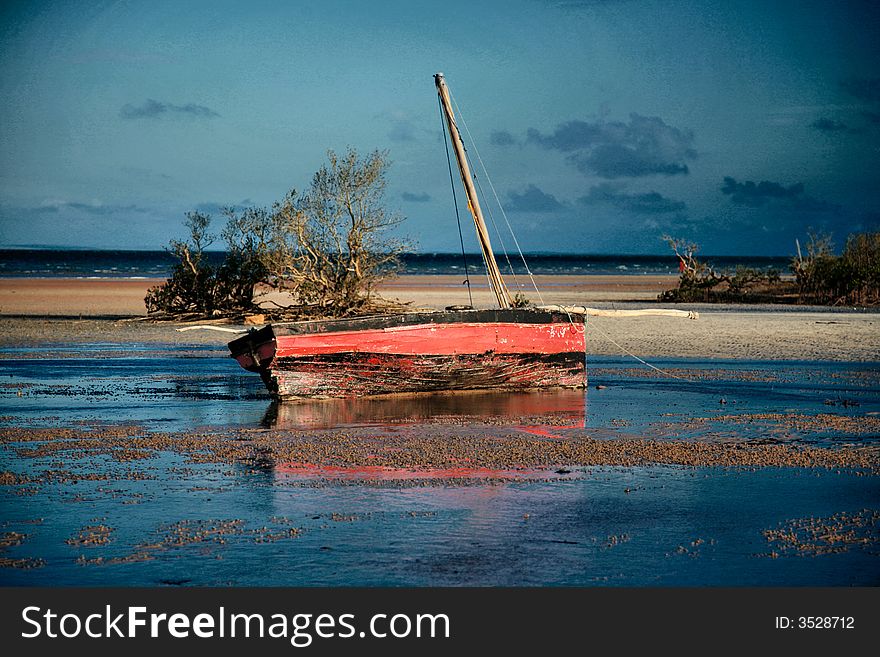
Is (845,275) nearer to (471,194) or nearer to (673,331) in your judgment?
(673,331)

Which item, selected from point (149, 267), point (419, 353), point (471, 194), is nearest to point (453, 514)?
point (419, 353)

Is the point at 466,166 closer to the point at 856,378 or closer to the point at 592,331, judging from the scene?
the point at 856,378

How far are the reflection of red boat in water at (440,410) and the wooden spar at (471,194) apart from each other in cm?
230

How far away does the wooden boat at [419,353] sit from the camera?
48.4ft

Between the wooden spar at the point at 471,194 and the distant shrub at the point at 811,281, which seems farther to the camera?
the distant shrub at the point at 811,281

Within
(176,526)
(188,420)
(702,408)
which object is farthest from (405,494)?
(702,408)

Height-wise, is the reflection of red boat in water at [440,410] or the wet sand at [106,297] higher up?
the wet sand at [106,297]

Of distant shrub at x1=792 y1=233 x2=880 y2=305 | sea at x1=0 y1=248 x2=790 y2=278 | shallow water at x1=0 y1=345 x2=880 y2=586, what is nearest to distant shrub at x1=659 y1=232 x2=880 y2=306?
distant shrub at x1=792 y1=233 x2=880 y2=305

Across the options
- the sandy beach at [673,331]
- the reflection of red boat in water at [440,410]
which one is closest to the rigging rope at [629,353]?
the sandy beach at [673,331]

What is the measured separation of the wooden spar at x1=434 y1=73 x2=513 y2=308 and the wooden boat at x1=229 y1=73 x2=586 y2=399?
1.51m

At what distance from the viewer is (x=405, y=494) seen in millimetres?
8703

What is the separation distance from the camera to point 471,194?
17.2m

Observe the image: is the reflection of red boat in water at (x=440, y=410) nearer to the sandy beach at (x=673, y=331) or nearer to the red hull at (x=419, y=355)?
the red hull at (x=419, y=355)

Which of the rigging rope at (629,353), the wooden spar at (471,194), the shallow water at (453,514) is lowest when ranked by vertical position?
the shallow water at (453,514)
